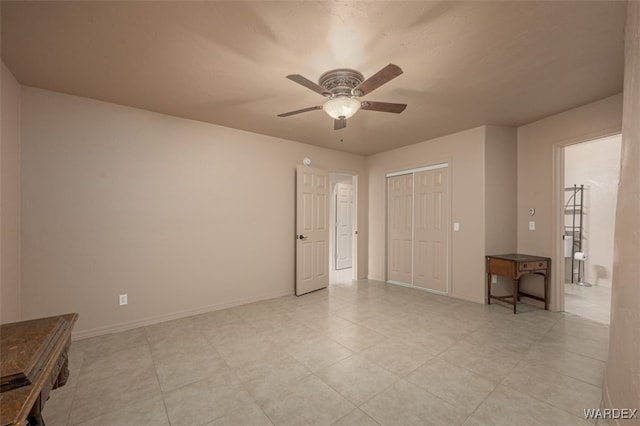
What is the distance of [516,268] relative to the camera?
3.41m

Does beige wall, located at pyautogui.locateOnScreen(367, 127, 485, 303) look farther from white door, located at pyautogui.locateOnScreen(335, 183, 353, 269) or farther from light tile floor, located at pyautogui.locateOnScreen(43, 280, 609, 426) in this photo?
white door, located at pyautogui.locateOnScreen(335, 183, 353, 269)

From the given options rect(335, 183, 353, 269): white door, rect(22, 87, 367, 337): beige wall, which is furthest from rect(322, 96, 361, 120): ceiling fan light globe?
rect(335, 183, 353, 269): white door

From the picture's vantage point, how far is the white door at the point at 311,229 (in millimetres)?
4379

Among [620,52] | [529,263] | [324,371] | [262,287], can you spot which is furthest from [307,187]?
[620,52]

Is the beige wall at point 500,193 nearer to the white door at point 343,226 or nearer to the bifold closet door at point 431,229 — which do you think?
the bifold closet door at point 431,229

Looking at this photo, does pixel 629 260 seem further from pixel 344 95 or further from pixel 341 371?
pixel 344 95

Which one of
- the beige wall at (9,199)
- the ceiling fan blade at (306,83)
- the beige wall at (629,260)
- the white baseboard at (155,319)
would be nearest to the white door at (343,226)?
the white baseboard at (155,319)

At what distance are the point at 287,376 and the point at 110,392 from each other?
50.5 inches

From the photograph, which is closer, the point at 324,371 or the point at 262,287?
the point at 324,371

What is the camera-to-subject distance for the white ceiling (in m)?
1.69

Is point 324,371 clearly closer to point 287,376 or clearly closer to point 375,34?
point 287,376

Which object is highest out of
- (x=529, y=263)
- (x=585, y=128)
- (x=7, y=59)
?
(x=7, y=59)

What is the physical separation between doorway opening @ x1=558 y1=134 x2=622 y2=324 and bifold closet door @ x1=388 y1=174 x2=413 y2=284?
8.31ft

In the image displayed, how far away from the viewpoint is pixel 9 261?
2.36 metres
